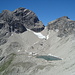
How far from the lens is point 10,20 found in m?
135

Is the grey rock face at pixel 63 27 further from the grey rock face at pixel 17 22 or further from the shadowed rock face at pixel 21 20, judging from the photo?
the shadowed rock face at pixel 21 20

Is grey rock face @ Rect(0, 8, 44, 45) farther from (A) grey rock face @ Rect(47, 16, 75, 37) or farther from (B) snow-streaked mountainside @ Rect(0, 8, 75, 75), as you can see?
(A) grey rock face @ Rect(47, 16, 75, 37)

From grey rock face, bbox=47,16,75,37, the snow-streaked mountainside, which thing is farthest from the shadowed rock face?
grey rock face, bbox=47,16,75,37

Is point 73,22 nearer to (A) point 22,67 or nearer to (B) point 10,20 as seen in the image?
(B) point 10,20

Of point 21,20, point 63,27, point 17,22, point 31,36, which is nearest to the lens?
point 63,27

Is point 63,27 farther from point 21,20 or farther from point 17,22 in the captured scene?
point 21,20

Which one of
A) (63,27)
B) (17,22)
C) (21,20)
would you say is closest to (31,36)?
(17,22)

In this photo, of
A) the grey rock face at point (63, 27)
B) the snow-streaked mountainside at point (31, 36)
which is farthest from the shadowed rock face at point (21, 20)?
the grey rock face at point (63, 27)

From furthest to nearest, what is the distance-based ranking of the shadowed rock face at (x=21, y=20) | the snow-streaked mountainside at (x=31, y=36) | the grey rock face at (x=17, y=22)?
the shadowed rock face at (x=21, y=20) → the grey rock face at (x=17, y=22) → the snow-streaked mountainside at (x=31, y=36)

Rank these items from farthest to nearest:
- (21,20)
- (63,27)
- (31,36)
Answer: (21,20), (31,36), (63,27)

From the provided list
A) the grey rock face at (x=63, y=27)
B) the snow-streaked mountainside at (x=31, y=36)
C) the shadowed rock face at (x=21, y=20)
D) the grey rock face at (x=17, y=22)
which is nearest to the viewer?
the snow-streaked mountainside at (x=31, y=36)

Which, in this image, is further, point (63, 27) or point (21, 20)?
point (21, 20)

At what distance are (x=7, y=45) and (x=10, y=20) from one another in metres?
32.2

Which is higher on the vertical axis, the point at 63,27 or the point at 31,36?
the point at 31,36
